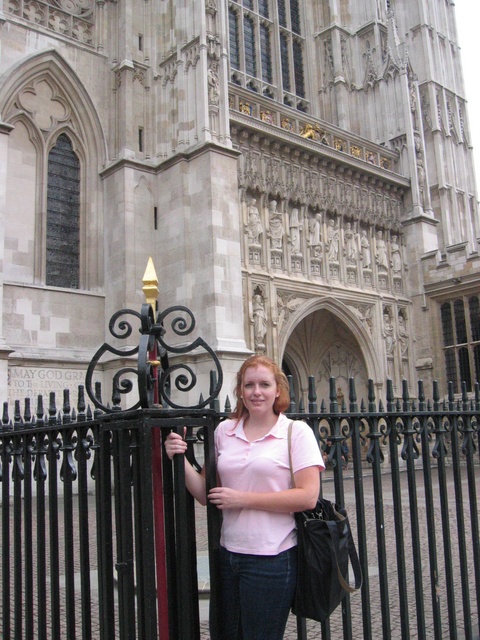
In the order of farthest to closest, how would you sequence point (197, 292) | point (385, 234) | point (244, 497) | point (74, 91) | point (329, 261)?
point (385, 234), point (329, 261), point (74, 91), point (197, 292), point (244, 497)

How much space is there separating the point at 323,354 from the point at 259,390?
18573 millimetres

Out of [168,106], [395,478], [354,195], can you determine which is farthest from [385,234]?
[395,478]

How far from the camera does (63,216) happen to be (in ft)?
54.1

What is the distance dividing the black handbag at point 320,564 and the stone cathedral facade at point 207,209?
471 inches

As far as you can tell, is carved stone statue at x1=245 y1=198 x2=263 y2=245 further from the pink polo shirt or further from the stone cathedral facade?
the pink polo shirt

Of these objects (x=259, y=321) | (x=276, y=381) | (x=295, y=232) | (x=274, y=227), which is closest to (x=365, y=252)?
(x=295, y=232)

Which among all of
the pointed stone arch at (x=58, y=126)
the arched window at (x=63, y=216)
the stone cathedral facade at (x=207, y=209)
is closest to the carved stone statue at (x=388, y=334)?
the stone cathedral facade at (x=207, y=209)

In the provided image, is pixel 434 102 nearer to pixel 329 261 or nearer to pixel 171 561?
pixel 329 261

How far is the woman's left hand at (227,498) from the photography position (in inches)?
96.1

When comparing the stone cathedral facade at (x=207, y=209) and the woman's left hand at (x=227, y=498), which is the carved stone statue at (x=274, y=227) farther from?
the woman's left hand at (x=227, y=498)

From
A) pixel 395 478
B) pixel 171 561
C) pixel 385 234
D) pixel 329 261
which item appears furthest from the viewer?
pixel 385 234

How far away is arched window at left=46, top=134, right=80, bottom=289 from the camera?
16.2 m

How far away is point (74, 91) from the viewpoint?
16859 mm

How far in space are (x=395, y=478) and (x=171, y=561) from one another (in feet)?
3.97
